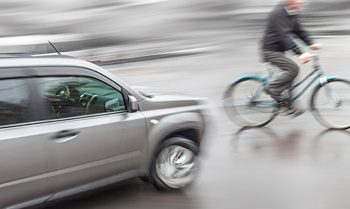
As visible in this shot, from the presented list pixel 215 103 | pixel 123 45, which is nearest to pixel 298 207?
pixel 215 103

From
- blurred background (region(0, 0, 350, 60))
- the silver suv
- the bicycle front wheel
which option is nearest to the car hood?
the silver suv

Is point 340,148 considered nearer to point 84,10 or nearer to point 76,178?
point 76,178

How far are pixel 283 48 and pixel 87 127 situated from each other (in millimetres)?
3854

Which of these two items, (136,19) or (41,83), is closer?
(41,83)

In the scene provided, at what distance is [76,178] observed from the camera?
4.67 metres

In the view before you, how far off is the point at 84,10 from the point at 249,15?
739 centimetres

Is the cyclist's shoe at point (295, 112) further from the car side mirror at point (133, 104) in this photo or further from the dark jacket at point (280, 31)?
the car side mirror at point (133, 104)

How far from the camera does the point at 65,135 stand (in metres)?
4.54

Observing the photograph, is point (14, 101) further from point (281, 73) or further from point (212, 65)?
point (212, 65)

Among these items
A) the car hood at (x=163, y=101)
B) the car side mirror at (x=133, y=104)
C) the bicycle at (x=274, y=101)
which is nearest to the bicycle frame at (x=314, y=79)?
the bicycle at (x=274, y=101)

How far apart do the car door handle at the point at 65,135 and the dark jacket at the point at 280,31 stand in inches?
155

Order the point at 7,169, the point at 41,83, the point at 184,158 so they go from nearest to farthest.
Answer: the point at 7,169 < the point at 41,83 < the point at 184,158

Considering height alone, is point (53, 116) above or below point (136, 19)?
above

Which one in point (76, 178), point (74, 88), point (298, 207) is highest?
point (74, 88)
